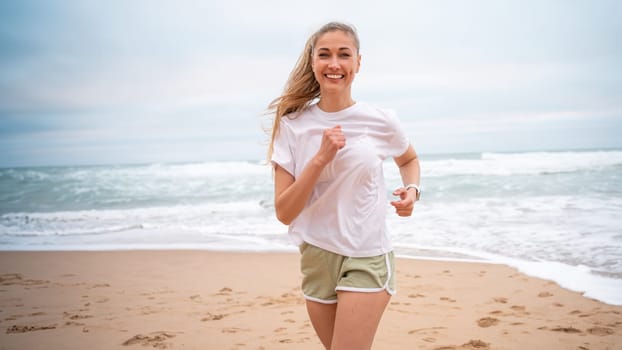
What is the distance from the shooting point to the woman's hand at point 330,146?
209 cm

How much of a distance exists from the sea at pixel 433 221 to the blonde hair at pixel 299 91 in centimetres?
42

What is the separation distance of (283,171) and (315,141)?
0.68 ft

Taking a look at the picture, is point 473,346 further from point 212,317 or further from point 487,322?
point 212,317

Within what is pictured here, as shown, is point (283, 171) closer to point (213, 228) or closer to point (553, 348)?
point (553, 348)

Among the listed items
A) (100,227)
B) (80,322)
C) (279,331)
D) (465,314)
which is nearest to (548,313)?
(465,314)

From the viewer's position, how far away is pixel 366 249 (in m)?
2.32

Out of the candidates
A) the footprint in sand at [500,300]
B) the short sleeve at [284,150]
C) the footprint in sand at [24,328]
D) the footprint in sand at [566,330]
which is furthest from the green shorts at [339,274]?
the footprint in sand at [24,328]

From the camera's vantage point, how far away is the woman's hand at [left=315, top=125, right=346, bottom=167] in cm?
209

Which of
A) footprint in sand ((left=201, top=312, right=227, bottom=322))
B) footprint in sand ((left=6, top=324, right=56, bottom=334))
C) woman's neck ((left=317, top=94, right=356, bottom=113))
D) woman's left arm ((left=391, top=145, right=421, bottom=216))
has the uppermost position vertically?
woman's neck ((left=317, top=94, right=356, bottom=113))

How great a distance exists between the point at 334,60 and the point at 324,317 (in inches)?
47.9

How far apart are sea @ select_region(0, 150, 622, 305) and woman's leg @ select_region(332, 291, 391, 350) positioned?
96 cm

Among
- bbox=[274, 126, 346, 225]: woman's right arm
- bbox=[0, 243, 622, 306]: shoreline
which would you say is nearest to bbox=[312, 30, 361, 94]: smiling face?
bbox=[274, 126, 346, 225]: woman's right arm

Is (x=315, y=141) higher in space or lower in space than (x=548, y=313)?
higher

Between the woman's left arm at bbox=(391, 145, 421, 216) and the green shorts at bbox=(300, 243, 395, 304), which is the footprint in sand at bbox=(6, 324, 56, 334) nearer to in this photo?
the green shorts at bbox=(300, 243, 395, 304)
